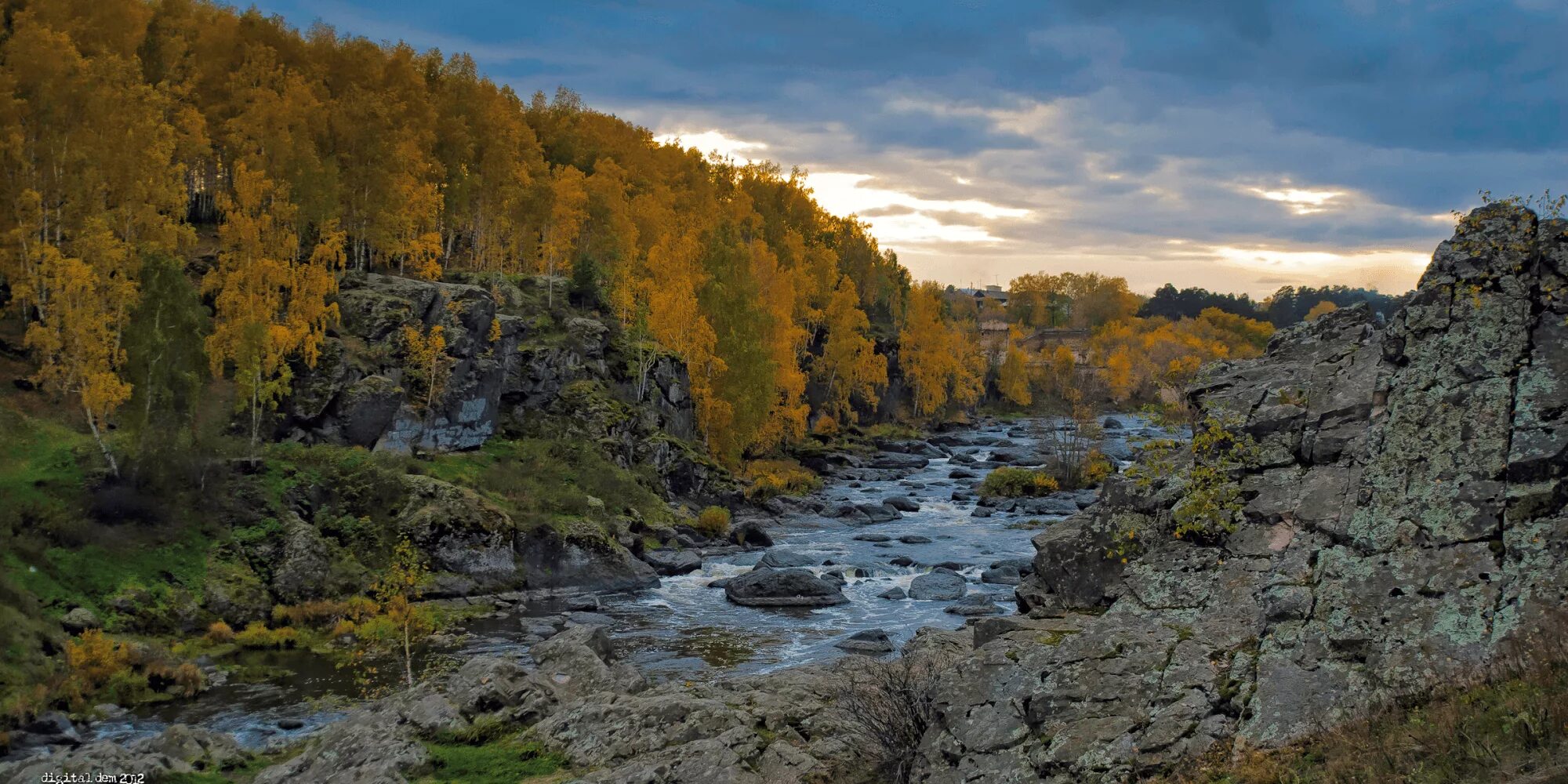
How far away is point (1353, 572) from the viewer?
393 inches

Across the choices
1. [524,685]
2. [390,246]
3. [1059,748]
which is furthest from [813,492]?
[1059,748]

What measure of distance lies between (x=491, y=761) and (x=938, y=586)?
82.0ft

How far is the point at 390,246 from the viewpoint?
61500 mm

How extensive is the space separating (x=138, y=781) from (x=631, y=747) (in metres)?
9.03

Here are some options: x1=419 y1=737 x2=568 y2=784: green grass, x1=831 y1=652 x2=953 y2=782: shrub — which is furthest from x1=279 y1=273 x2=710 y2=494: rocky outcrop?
x1=831 y1=652 x2=953 y2=782: shrub

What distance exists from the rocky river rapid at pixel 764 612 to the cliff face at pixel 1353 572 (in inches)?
211

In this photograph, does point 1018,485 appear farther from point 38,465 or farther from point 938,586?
point 38,465

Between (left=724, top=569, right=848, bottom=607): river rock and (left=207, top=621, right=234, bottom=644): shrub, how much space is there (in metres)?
18.2

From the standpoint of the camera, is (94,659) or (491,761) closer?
(491,761)

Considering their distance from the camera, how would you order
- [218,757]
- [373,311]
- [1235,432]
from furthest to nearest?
[373,311], [218,757], [1235,432]

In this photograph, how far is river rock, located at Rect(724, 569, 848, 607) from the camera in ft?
129

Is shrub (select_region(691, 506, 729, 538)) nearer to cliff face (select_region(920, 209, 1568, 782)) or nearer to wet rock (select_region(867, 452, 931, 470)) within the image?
wet rock (select_region(867, 452, 931, 470))

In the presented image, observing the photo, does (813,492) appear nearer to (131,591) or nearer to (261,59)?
(131,591)

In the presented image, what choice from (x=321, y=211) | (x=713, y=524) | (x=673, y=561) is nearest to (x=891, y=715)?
(x=673, y=561)
